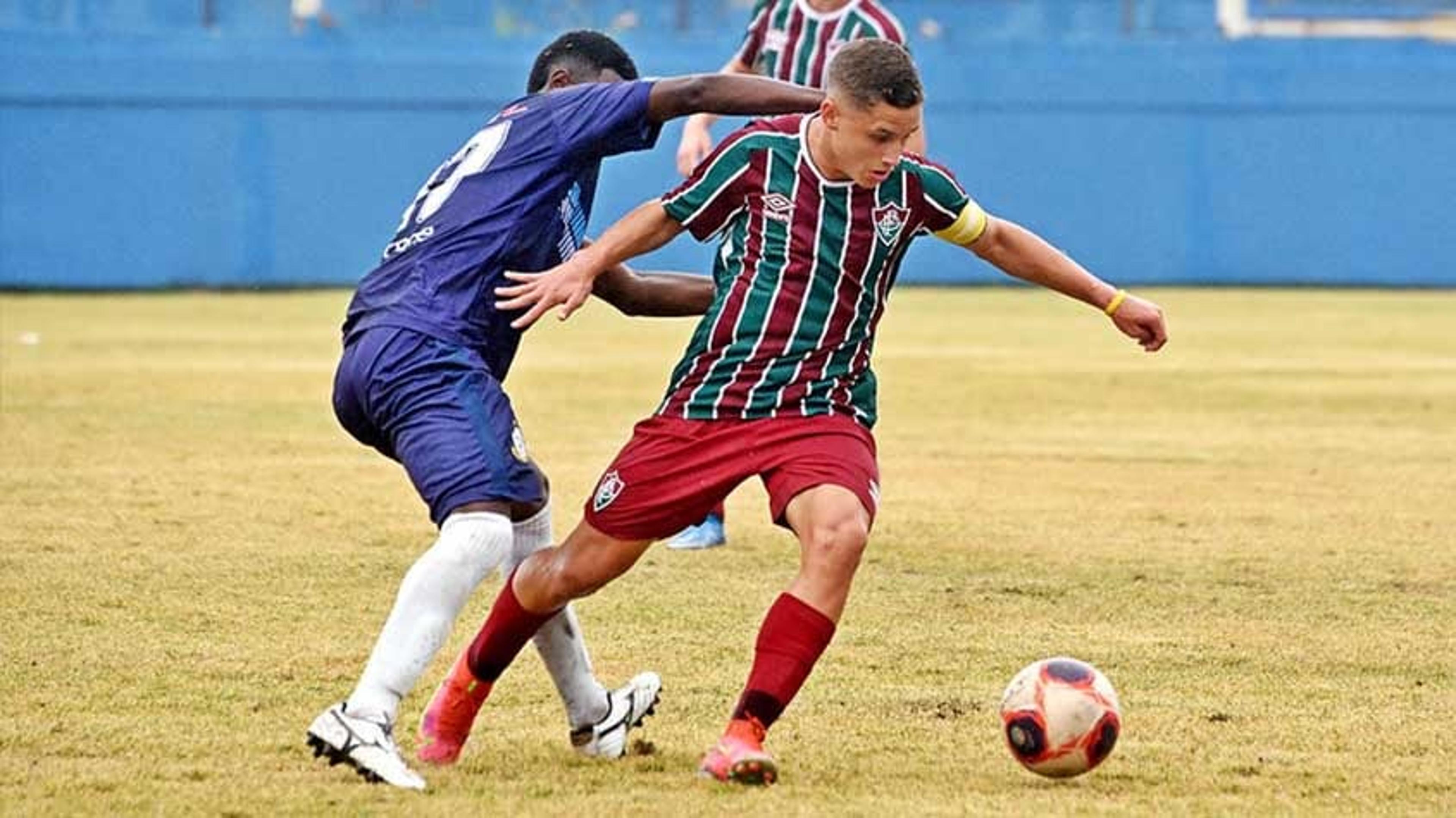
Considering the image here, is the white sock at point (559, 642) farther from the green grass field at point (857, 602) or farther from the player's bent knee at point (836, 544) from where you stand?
the player's bent knee at point (836, 544)

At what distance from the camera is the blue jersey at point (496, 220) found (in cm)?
601

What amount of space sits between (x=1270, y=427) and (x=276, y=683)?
8978 mm

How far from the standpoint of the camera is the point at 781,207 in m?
5.98

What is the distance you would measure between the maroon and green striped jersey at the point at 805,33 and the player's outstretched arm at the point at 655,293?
3.80m

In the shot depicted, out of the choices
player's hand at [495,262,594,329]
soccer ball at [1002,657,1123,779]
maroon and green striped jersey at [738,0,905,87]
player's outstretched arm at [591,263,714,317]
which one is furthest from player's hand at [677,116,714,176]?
soccer ball at [1002,657,1123,779]

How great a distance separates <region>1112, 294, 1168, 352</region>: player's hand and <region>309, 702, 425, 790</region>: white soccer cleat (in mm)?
2113

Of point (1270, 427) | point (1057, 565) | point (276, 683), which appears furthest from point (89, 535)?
point (1270, 427)

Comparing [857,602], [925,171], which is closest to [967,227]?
[925,171]

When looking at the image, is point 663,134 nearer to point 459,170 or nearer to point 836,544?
point 459,170

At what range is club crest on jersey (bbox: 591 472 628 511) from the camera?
19.4 feet

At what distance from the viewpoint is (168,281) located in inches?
1094

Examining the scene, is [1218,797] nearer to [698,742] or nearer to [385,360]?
[698,742]

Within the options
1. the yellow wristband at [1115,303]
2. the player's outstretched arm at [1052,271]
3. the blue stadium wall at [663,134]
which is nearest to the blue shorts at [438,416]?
the player's outstretched arm at [1052,271]

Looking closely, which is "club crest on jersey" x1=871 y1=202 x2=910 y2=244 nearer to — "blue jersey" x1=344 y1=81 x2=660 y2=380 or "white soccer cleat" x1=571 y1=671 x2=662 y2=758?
"blue jersey" x1=344 y1=81 x2=660 y2=380
